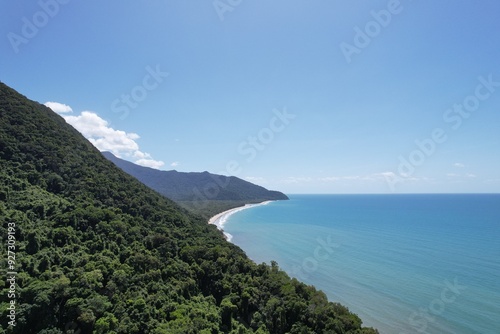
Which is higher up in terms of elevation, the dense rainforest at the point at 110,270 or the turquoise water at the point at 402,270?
the turquoise water at the point at 402,270

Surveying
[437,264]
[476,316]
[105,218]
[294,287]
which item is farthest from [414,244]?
[105,218]

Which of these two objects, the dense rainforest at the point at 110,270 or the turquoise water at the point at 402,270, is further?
the turquoise water at the point at 402,270

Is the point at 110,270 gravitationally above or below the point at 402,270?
below

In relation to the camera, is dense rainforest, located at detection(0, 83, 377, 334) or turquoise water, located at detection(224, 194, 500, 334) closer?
dense rainforest, located at detection(0, 83, 377, 334)

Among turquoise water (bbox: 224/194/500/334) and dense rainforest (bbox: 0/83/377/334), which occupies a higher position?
turquoise water (bbox: 224/194/500/334)

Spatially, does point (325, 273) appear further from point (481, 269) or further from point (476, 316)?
point (481, 269)

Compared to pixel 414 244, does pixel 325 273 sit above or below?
below

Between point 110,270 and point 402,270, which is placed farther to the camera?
point 402,270

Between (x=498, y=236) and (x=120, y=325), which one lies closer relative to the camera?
(x=120, y=325)
